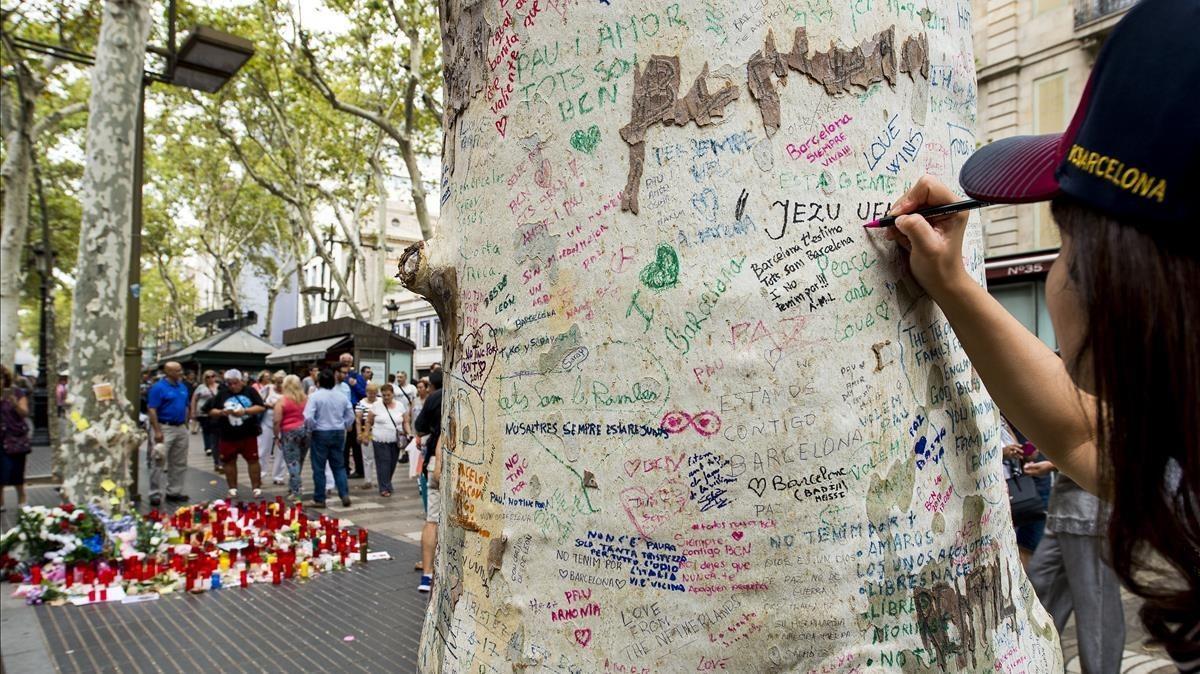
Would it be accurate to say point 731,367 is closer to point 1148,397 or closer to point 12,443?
point 1148,397

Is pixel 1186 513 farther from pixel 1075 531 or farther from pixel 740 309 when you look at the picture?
pixel 1075 531

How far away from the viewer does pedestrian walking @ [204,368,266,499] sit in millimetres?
11168

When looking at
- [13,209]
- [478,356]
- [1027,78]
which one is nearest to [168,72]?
[13,209]

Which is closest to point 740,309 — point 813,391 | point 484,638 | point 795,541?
point 813,391

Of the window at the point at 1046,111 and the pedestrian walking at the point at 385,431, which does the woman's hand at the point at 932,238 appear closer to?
the pedestrian walking at the point at 385,431

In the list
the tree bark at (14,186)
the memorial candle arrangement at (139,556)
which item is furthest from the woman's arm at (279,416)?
the tree bark at (14,186)

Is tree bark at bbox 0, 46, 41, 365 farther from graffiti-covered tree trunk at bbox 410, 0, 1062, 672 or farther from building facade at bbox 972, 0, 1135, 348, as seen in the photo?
building facade at bbox 972, 0, 1135, 348

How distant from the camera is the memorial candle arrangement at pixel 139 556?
6.85 m

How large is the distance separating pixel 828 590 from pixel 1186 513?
0.62 m

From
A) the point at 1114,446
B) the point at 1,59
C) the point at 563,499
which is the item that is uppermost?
the point at 1,59

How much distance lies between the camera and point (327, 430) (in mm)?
10953

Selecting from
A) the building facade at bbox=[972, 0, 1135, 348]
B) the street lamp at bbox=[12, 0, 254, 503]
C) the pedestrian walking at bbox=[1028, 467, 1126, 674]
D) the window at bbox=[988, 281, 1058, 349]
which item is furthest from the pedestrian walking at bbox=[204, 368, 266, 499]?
the building facade at bbox=[972, 0, 1135, 348]

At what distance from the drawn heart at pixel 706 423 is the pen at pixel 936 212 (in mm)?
446

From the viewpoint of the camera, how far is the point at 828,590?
1372mm
